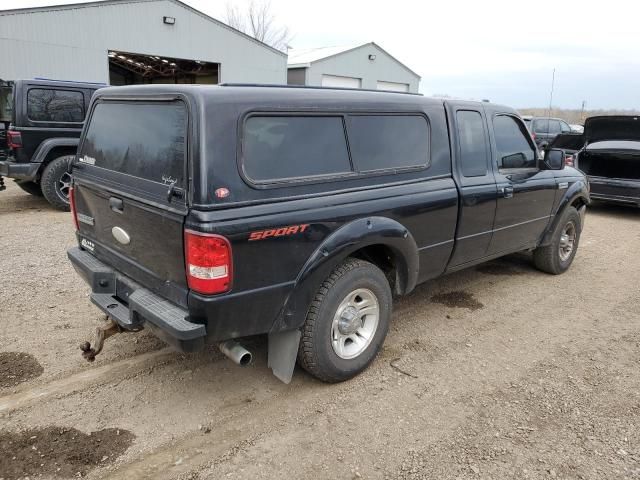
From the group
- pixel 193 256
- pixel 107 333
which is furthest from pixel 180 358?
pixel 193 256

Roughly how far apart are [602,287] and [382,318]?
322cm

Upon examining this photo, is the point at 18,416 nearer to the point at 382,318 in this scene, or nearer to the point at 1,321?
the point at 1,321

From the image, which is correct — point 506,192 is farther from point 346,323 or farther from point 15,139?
point 15,139

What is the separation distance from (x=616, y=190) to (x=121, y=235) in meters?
9.05

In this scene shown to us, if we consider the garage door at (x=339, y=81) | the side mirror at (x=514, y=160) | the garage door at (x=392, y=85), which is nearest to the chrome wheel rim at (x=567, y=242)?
the side mirror at (x=514, y=160)

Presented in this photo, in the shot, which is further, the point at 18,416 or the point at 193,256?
the point at 18,416

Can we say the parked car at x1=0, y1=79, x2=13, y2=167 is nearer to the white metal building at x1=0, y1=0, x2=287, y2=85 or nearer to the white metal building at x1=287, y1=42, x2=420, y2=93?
the white metal building at x1=0, y1=0, x2=287, y2=85

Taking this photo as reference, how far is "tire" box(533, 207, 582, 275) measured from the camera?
217 inches

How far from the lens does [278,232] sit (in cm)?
278

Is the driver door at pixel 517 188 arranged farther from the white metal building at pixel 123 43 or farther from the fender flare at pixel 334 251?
the white metal building at pixel 123 43

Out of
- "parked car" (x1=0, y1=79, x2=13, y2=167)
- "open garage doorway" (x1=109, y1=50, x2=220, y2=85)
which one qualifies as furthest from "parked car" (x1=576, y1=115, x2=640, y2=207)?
"open garage doorway" (x1=109, y1=50, x2=220, y2=85)

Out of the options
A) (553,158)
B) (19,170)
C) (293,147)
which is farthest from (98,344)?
(19,170)

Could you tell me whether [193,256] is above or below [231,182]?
below

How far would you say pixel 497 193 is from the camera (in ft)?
14.4
